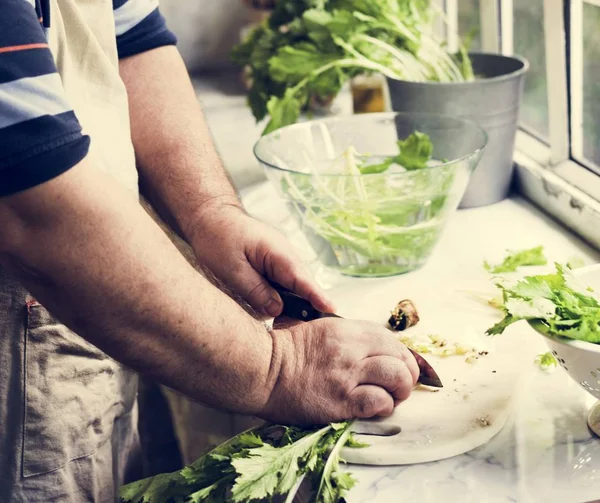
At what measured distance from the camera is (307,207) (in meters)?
1.16

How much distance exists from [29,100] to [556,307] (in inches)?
19.4

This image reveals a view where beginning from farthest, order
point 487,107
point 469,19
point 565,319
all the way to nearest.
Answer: point 469,19, point 487,107, point 565,319

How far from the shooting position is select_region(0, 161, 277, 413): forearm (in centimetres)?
66

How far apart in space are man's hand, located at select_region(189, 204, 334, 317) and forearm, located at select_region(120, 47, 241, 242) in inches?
1.9

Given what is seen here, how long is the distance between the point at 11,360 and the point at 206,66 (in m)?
1.79

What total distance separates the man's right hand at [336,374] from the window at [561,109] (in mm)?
507

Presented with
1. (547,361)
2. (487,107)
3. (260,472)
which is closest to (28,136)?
(260,472)

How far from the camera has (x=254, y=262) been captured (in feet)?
3.23

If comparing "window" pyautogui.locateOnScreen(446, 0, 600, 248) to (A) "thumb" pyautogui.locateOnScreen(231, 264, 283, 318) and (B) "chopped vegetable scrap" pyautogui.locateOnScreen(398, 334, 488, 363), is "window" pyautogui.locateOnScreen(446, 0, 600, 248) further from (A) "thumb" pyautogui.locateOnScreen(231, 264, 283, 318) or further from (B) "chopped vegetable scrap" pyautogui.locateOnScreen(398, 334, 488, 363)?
(A) "thumb" pyautogui.locateOnScreen(231, 264, 283, 318)

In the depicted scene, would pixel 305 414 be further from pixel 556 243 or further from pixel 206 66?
pixel 206 66

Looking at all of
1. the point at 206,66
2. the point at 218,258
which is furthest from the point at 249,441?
the point at 206,66

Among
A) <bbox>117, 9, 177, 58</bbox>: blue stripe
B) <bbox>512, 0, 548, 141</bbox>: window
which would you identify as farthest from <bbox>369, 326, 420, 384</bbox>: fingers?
<bbox>512, 0, 548, 141</bbox>: window

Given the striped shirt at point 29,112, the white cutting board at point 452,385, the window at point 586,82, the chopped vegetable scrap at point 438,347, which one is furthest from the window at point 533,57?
the striped shirt at point 29,112

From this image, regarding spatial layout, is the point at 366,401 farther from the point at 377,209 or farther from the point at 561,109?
the point at 561,109
